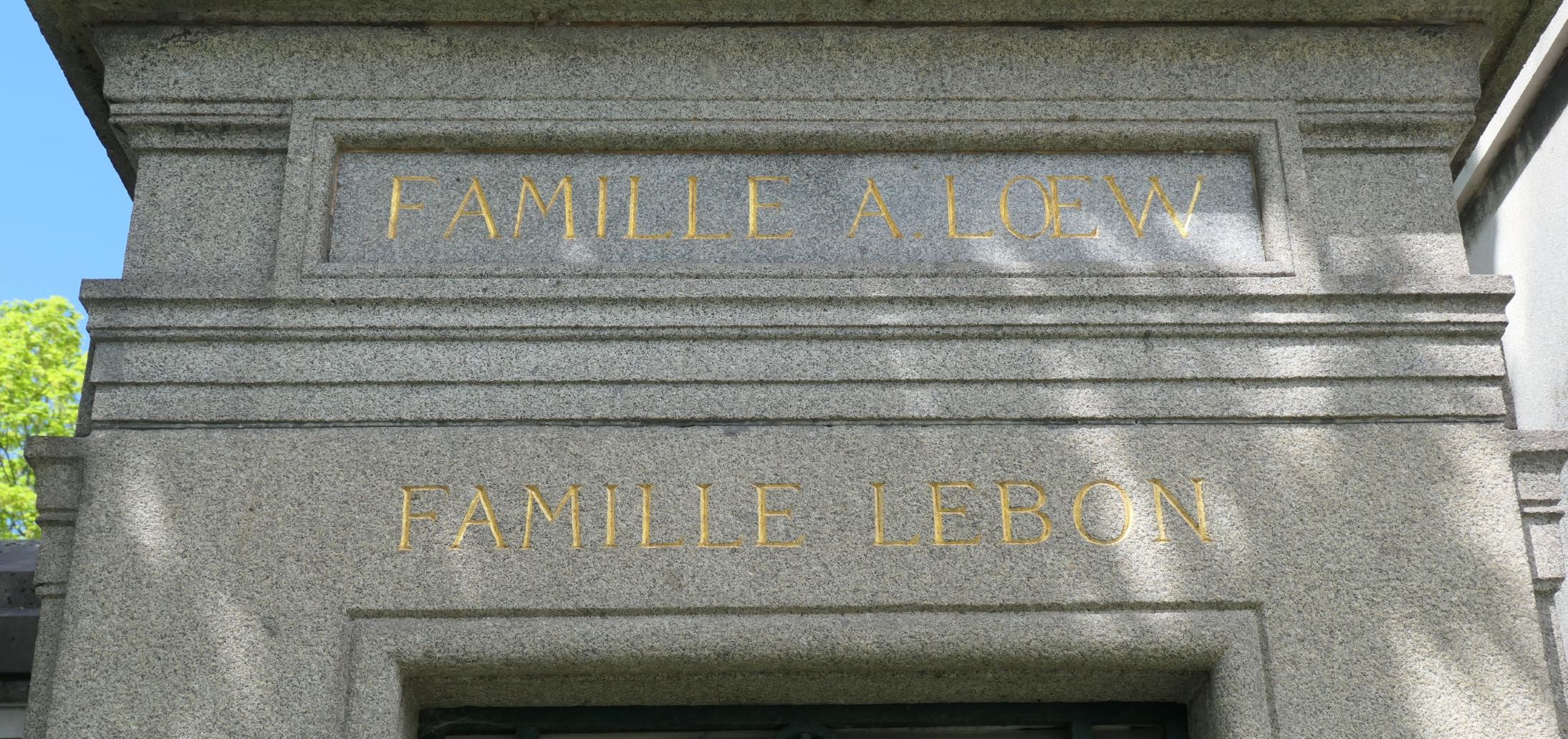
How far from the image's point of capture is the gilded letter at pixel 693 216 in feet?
19.3

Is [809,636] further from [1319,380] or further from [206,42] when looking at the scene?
[206,42]

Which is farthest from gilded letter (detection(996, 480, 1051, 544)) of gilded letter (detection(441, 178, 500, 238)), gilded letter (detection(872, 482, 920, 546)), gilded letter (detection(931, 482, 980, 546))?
gilded letter (detection(441, 178, 500, 238))

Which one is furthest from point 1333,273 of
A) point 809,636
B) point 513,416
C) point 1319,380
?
point 513,416

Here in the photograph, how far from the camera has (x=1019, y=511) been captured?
539cm

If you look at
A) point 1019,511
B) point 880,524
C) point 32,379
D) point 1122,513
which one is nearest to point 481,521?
point 880,524

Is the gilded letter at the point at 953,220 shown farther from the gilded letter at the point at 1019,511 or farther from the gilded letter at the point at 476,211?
the gilded letter at the point at 476,211

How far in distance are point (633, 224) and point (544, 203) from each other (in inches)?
14.4

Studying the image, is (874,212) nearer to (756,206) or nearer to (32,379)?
(756,206)

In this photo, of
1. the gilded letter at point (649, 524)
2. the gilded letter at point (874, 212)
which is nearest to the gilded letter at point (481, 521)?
the gilded letter at point (649, 524)

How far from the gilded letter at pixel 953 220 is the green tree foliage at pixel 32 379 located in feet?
53.5

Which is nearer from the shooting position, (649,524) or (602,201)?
(649,524)

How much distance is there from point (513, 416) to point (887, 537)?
4.63 ft

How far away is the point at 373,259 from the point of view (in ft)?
19.1

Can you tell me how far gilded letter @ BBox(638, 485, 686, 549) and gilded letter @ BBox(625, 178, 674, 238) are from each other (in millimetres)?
1039
